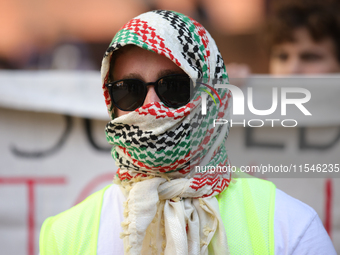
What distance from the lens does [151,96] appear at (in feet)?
4.10

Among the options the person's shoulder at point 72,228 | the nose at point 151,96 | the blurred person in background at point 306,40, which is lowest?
the person's shoulder at point 72,228

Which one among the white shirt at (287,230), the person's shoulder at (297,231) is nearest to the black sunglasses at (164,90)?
the white shirt at (287,230)

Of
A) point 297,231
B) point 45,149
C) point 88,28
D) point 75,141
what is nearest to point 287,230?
point 297,231

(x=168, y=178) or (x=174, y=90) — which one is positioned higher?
(x=174, y=90)

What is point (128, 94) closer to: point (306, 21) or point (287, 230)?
point (287, 230)

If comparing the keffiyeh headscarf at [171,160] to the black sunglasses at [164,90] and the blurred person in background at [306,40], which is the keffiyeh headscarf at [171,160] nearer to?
the black sunglasses at [164,90]

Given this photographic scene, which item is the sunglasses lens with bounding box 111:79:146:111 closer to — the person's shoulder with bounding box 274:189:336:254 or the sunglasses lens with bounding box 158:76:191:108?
the sunglasses lens with bounding box 158:76:191:108

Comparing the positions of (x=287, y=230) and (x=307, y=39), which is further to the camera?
(x=307, y=39)

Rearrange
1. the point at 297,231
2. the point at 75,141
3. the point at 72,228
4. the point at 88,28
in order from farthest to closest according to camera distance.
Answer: the point at 88,28
the point at 75,141
the point at 72,228
the point at 297,231

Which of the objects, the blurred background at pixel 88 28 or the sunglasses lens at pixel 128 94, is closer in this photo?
the sunglasses lens at pixel 128 94

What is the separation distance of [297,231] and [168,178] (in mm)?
510

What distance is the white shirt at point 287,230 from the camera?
1.17 metres

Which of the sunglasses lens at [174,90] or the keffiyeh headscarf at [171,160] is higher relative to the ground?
the sunglasses lens at [174,90]

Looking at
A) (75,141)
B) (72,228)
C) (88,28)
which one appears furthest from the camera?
(88,28)
